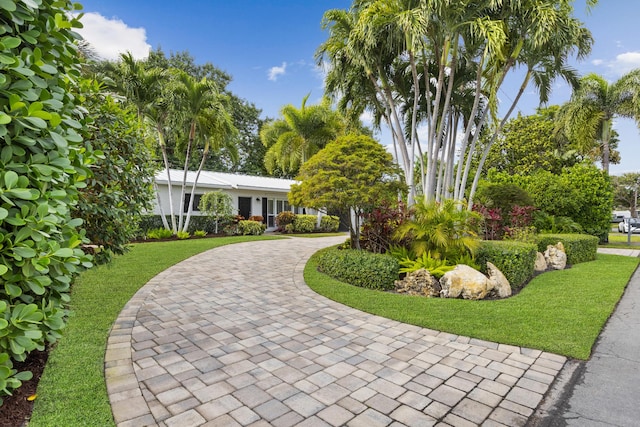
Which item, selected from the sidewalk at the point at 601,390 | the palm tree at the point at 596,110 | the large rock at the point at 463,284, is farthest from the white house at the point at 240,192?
the sidewalk at the point at 601,390

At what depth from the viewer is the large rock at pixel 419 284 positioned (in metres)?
5.92

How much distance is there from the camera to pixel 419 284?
19.8ft

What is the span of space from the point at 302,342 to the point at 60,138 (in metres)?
3.02

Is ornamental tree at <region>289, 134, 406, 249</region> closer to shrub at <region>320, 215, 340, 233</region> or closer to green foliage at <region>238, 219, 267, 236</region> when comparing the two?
green foliage at <region>238, 219, 267, 236</region>

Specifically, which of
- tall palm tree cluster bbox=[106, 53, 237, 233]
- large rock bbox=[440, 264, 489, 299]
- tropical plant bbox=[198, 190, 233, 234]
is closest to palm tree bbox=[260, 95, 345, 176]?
tall palm tree cluster bbox=[106, 53, 237, 233]

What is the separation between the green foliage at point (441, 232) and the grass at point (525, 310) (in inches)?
53.3

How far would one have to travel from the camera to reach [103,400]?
2607 mm

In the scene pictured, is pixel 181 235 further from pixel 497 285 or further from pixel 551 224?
pixel 551 224

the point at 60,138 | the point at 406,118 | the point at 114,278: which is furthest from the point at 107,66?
the point at 60,138

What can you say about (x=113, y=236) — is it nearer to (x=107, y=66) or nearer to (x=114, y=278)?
(x=114, y=278)

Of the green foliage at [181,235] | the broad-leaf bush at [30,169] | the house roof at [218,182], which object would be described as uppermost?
the house roof at [218,182]

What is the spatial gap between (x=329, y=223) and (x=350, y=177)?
13070mm

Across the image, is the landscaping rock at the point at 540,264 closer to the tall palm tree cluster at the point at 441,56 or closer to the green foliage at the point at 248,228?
the tall palm tree cluster at the point at 441,56

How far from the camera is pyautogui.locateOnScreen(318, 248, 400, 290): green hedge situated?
248 inches
